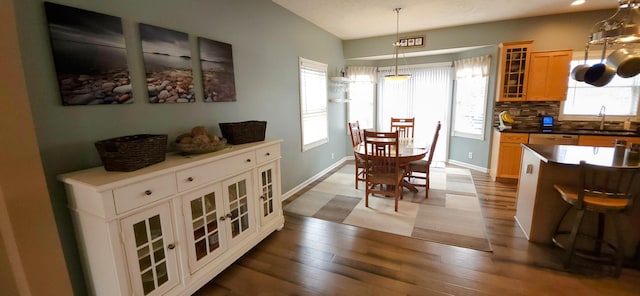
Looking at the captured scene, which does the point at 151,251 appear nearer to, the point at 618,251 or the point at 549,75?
the point at 618,251

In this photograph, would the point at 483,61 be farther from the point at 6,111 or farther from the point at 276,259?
the point at 6,111

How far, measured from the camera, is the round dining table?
11.1 ft

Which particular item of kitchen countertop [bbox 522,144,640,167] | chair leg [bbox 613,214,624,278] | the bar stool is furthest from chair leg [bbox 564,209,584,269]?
kitchen countertop [bbox 522,144,640,167]

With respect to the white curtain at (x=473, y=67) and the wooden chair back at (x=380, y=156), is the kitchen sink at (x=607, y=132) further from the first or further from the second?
the wooden chair back at (x=380, y=156)

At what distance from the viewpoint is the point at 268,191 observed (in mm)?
2824

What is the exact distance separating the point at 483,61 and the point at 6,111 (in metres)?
5.61

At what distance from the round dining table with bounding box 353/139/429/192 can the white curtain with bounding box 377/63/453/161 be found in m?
1.68

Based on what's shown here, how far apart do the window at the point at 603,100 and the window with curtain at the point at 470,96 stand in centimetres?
114

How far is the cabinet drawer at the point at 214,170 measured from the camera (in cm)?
192

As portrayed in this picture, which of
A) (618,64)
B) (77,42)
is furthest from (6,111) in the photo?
(618,64)

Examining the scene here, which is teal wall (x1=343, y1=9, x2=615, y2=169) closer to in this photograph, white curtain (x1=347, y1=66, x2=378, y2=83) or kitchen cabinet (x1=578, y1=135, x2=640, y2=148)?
white curtain (x1=347, y1=66, x2=378, y2=83)

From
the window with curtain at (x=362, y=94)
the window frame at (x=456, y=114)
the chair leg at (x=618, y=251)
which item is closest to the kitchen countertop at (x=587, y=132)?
the window frame at (x=456, y=114)

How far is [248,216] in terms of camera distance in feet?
8.30

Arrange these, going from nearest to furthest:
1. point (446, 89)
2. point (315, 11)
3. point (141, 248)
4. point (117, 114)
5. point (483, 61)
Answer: point (141, 248) < point (117, 114) < point (315, 11) < point (483, 61) < point (446, 89)
